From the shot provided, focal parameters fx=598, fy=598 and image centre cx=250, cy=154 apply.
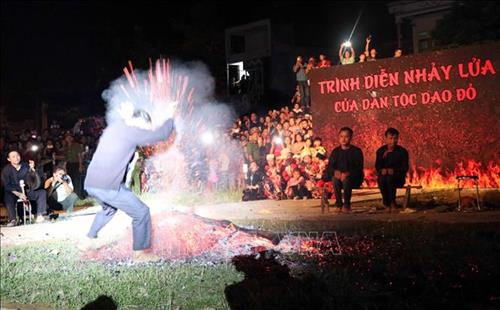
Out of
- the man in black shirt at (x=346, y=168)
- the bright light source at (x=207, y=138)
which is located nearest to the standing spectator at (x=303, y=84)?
the bright light source at (x=207, y=138)

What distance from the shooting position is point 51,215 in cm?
1356

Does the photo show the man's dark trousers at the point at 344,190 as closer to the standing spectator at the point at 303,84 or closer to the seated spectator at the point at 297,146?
the seated spectator at the point at 297,146

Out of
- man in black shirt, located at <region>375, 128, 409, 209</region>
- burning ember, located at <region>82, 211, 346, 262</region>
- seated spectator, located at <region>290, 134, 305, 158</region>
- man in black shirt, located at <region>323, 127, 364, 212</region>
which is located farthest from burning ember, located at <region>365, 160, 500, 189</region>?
burning ember, located at <region>82, 211, 346, 262</region>

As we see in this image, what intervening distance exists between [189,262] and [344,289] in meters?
2.67

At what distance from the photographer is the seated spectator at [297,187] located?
14.1 meters

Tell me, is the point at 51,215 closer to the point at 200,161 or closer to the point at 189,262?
the point at 200,161

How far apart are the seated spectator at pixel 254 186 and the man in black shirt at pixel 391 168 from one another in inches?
157

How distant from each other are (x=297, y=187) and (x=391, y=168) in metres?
3.38

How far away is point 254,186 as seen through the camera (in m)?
14.9

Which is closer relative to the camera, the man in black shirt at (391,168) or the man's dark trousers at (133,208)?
the man's dark trousers at (133,208)

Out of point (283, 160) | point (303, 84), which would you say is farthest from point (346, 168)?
point (303, 84)

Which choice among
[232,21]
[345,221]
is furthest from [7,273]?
[232,21]

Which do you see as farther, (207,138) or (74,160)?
(207,138)

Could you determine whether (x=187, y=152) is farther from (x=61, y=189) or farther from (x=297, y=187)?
(x=297, y=187)
